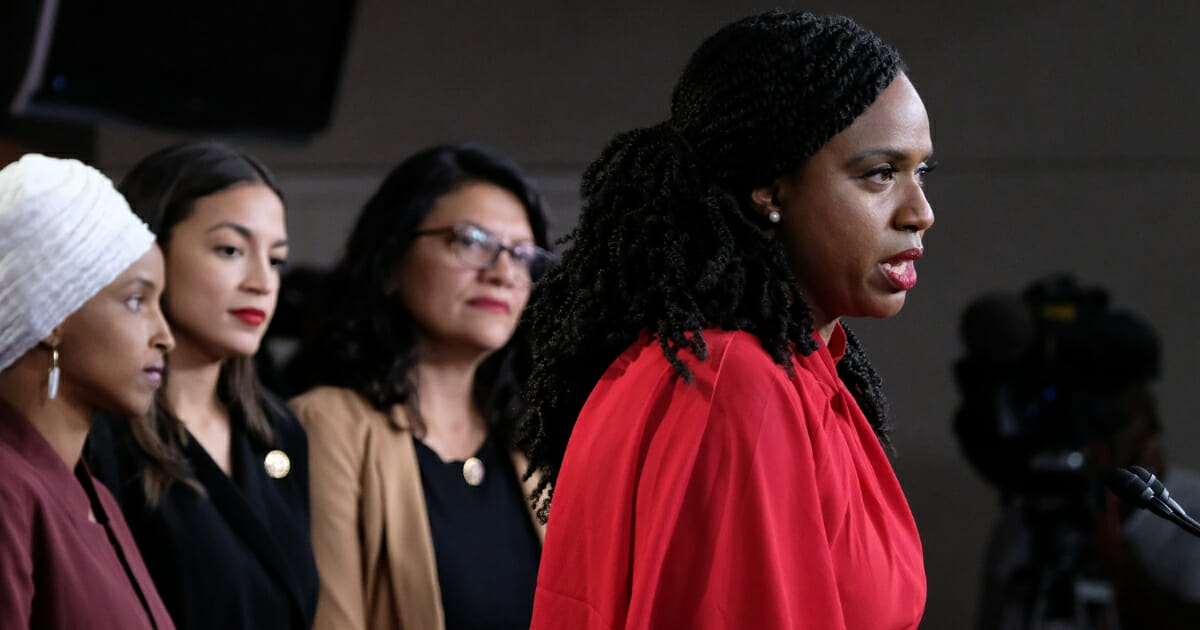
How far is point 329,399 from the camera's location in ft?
7.61

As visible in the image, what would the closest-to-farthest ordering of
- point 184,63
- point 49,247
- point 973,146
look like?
1. point 49,247
2. point 184,63
3. point 973,146

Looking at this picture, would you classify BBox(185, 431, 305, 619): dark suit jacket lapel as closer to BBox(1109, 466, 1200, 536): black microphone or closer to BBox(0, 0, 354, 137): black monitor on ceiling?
BBox(1109, 466, 1200, 536): black microphone

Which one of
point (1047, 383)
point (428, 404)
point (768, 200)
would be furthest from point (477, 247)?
point (1047, 383)

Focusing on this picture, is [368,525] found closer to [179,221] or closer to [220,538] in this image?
[220,538]

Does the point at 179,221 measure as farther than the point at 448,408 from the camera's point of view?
No

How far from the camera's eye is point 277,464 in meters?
2.18

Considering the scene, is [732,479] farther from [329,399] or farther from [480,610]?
[329,399]

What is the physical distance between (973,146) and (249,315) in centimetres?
273

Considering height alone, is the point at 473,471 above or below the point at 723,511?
below

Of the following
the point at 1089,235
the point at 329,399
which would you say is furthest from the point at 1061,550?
the point at 329,399

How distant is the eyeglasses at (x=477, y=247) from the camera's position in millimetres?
2363

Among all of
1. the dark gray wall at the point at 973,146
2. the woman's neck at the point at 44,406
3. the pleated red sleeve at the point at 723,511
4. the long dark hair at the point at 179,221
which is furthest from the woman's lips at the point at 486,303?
the dark gray wall at the point at 973,146

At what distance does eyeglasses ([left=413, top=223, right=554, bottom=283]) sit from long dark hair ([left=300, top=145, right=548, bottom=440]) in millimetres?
70

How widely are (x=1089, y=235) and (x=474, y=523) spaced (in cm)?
262
